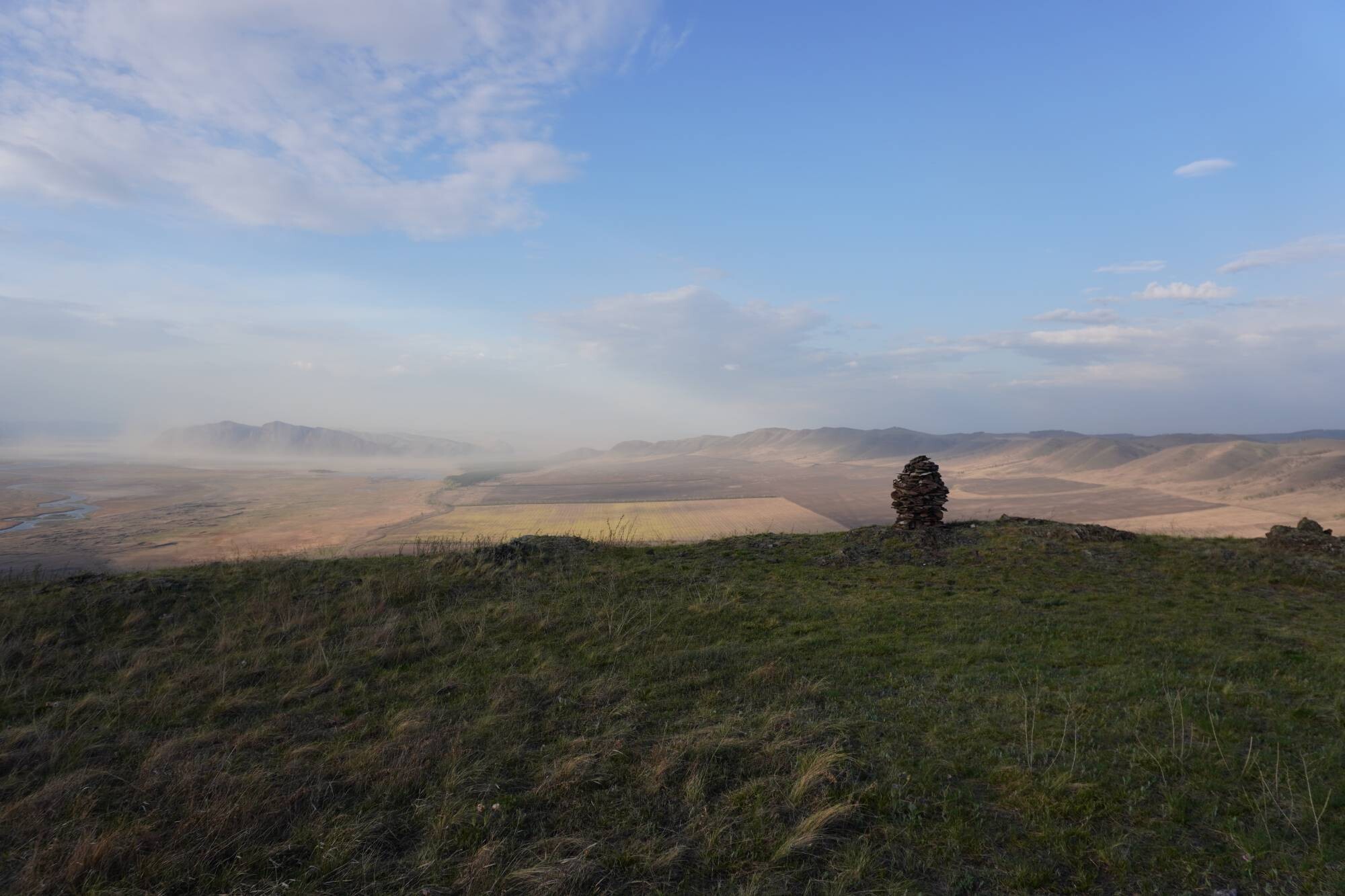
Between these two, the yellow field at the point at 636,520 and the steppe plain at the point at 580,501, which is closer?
the steppe plain at the point at 580,501

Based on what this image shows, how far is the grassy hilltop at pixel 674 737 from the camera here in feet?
13.5

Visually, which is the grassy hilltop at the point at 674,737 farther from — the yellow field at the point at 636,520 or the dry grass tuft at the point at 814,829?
the yellow field at the point at 636,520

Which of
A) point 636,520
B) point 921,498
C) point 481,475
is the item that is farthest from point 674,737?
point 481,475

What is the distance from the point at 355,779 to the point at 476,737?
1158mm

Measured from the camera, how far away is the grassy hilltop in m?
Result: 4.11

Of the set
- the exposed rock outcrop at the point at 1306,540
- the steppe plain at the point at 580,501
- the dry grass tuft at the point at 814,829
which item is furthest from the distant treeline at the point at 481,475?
the dry grass tuft at the point at 814,829

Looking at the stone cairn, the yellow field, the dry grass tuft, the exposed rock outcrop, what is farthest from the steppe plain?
the dry grass tuft

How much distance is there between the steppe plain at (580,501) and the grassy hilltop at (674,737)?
6.78 m

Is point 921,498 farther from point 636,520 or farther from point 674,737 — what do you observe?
point 636,520

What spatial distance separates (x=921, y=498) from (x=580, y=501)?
238 feet

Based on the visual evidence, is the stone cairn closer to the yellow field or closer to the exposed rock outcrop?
the exposed rock outcrop

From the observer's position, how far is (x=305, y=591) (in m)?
11.7

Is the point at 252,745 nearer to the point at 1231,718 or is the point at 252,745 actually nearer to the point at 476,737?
the point at 476,737

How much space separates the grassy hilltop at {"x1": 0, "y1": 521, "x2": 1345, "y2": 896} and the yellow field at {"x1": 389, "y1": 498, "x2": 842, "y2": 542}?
109 ft
